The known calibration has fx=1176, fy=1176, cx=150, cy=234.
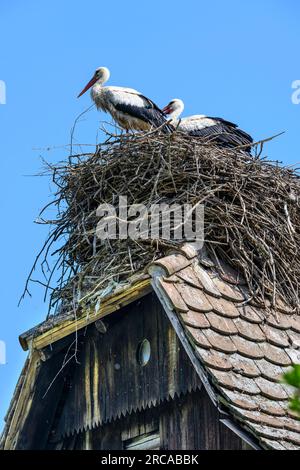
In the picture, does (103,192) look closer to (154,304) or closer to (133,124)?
(154,304)

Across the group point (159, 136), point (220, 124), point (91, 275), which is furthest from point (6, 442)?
point (220, 124)

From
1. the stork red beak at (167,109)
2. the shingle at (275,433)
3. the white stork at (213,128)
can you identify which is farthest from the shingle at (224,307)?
the stork red beak at (167,109)

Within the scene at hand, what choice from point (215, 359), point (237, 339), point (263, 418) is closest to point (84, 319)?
point (237, 339)

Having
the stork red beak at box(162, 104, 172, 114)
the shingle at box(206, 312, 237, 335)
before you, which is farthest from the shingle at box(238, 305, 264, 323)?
the stork red beak at box(162, 104, 172, 114)

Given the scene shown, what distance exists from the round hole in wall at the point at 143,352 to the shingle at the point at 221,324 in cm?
55

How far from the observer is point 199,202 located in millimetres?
8227

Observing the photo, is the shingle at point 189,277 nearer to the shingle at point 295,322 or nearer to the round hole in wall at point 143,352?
the round hole in wall at point 143,352

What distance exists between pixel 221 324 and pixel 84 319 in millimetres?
999

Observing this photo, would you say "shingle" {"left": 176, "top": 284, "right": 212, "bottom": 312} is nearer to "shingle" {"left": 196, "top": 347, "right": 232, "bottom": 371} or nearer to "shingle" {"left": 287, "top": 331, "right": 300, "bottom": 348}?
"shingle" {"left": 196, "top": 347, "right": 232, "bottom": 371}

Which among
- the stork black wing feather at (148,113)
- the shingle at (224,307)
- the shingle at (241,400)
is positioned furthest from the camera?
the stork black wing feather at (148,113)

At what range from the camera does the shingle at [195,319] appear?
23.0 feet

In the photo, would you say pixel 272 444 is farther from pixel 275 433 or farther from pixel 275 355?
pixel 275 355

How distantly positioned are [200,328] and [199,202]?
1.43m

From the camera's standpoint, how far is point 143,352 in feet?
25.2
